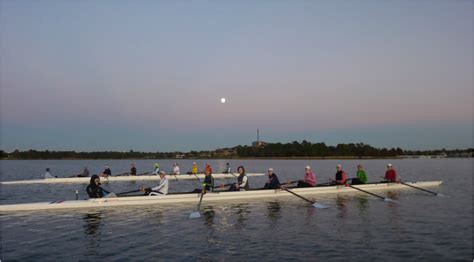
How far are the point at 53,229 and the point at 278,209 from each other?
32.0ft

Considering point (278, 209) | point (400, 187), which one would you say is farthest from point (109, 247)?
point (400, 187)

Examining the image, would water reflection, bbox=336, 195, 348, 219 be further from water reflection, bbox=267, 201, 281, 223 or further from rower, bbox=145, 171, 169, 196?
rower, bbox=145, 171, 169, 196

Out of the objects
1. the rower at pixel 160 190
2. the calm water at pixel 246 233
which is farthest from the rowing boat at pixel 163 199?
the calm water at pixel 246 233

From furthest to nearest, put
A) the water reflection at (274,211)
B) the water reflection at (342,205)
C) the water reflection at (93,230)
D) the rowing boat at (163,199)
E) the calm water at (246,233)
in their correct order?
the rowing boat at (163,199), the water reflection at (342,205), the water reflection at (274,211), the water reflection at (93,230), the calm water at (246,233)

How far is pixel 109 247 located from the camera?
11062 millimetres

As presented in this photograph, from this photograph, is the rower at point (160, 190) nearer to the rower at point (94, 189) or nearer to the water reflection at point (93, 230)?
the rower at point (94, 189)

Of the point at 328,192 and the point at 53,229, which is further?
the point at 328,192

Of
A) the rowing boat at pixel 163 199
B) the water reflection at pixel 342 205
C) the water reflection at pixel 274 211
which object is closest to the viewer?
the water reflection at pixel 274 211

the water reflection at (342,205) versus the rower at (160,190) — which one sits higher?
the rower at (160,190)

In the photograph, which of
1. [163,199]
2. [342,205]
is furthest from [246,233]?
[342,205]

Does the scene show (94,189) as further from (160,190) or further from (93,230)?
(93,230)

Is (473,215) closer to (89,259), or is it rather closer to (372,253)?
(372,253)

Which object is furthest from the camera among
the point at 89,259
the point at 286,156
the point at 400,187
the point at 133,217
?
the point at 286,156

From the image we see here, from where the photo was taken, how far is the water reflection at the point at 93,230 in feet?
36.7
